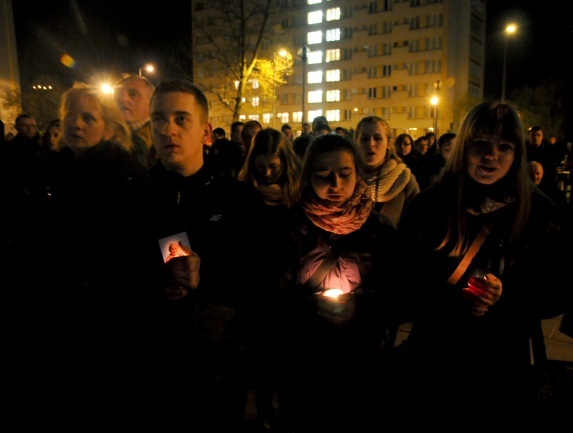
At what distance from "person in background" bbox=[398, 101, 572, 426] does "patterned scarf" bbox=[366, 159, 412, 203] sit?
1.76 meters

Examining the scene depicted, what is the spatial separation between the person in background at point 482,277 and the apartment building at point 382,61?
5473cm

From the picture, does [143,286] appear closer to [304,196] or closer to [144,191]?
[144,191]

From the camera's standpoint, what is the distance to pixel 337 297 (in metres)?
2.19

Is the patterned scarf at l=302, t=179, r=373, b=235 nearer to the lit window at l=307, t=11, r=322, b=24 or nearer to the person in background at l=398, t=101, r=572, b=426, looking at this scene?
the person in background at l=398, t=101, r=572, b=426

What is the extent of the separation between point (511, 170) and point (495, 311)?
85 cm

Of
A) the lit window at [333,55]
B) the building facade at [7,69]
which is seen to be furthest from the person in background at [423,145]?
the lit window at [333,55]

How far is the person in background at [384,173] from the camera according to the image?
453 centimetres

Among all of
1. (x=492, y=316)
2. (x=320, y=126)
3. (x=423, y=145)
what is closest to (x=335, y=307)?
(x=492, y=316)

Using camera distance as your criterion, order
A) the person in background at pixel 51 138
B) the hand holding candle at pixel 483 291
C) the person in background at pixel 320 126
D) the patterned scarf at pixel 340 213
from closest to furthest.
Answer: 1. the hand holding candle at pixel 483 291
2. the patterned scarf at pixel 340 213
3. the person in background at pixel 51 138
4. the person in background at pixel 320 126

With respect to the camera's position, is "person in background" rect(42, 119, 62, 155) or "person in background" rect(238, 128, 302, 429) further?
"person in background" rect(42, 119, 62, 155)

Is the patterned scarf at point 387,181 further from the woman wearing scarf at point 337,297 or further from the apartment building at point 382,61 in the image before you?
the apartment building at point 382,61

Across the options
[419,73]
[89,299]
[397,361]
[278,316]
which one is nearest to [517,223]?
[397,361]

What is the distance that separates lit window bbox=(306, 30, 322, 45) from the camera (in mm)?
66750

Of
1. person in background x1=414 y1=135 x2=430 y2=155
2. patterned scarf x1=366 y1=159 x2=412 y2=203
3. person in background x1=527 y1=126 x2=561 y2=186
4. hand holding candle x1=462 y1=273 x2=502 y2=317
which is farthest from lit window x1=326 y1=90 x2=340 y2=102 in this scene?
hand holding candle x1=462 y1=273 x2=502 y2=317
